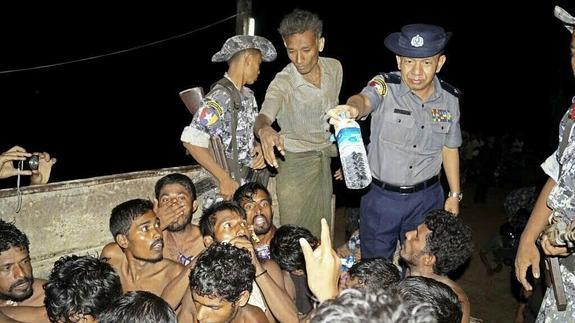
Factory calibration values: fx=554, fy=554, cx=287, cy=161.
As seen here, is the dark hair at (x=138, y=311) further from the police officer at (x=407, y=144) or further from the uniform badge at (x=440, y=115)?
Answer: the uniform badge at (x=440, y=115)

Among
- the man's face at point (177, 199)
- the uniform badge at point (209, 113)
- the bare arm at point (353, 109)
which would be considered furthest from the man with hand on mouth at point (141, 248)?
the bare arm at point (353, 109)

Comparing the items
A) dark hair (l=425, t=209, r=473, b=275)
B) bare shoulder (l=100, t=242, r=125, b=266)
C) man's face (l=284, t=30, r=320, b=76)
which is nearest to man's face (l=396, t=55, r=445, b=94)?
man's face (l=284, t=30, r=320, b=76)

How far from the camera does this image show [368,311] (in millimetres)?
1546

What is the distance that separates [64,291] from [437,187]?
8.77 feet

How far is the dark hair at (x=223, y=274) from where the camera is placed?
291 centimetres

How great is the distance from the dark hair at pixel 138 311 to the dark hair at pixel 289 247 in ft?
4.86

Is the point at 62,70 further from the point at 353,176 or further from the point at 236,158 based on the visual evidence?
the point at 353,176

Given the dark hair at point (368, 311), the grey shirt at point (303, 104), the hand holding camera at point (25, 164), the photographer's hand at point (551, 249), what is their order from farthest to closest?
the grey shirt at point (303, 104) < the hand holding camera at point (25, 164) < the photographer's hand at point (551, 249) < the dark hair at point (368, 311)

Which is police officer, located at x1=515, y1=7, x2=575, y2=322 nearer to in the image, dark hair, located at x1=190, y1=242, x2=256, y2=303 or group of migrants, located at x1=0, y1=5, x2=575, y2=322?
group of migrants, located at x1=0, y1=5, x2=575, y2=322

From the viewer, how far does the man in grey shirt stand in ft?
13.6

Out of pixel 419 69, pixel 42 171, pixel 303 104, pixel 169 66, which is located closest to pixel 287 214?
pixel 303 104

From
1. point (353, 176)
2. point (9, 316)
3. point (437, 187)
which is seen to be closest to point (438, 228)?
point (437, 187)

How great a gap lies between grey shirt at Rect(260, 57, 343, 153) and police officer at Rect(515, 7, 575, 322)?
1.75 meters

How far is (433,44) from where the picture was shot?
364 centimetres
